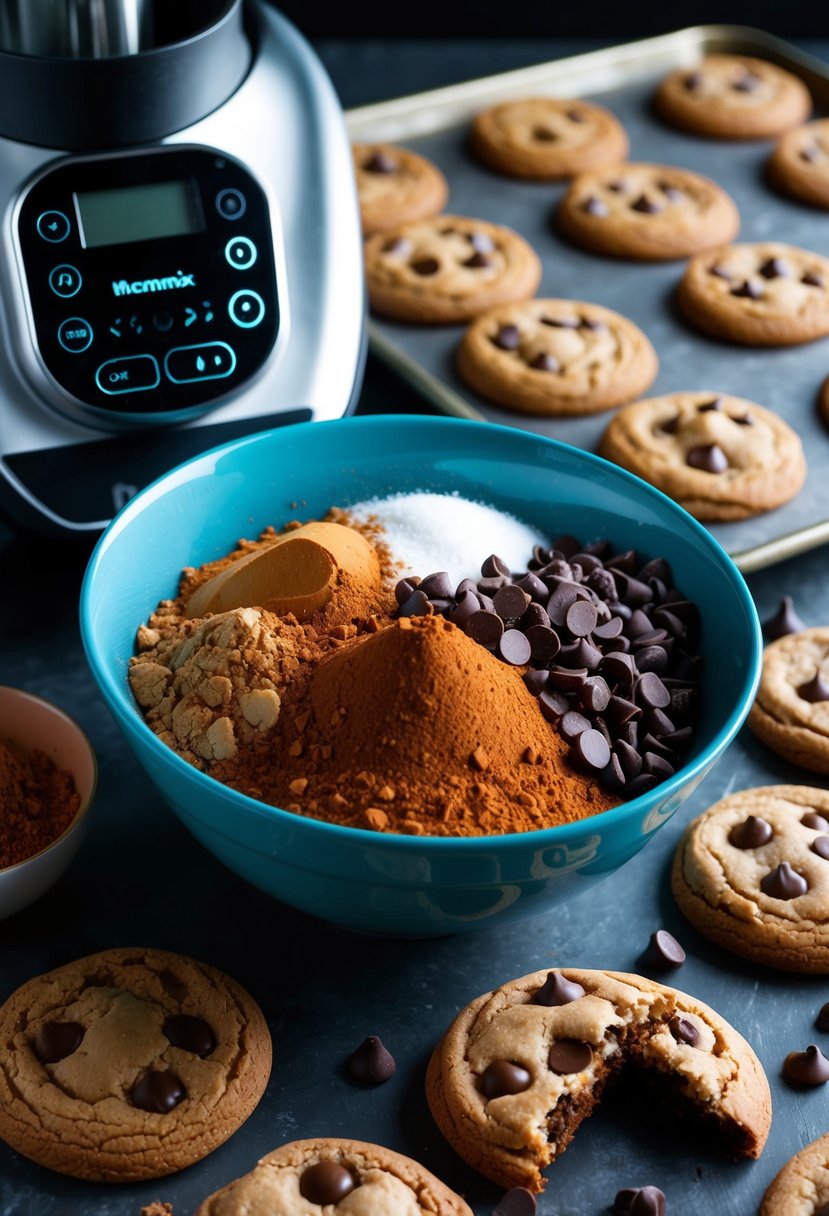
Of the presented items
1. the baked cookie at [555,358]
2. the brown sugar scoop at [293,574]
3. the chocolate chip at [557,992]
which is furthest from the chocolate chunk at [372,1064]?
the baked cookie at [555,358]

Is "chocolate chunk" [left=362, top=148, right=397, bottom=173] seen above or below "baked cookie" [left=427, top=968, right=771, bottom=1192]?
above

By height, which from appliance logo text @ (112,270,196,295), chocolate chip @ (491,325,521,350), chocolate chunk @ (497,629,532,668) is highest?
appliance logo text @ (112,270,196,295)

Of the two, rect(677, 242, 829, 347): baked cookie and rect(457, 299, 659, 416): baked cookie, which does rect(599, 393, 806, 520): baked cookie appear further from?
rect(677, 242, 829, 347): baked cookie

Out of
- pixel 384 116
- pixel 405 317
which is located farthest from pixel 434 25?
pixel 405 317

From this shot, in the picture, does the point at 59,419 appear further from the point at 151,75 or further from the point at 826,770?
the point at 826,770

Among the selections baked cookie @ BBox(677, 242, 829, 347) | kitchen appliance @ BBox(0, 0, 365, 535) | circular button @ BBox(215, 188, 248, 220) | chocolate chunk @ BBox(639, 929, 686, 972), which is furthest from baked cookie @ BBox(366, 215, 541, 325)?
→ chocolate chunk @ BBox(639, 929, 686, 972)

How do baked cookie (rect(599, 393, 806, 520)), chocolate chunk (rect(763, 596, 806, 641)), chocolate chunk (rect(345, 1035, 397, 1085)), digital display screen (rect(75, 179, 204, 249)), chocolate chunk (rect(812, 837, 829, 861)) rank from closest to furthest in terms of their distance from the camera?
chocolate chunk (rect(345, 1035, 397, 1085)) < chocolate chunk (rect(812, 837, 829, 861)) < digital display screen (rect(75, 179, 204, 249)) < chocolate chunk (rect(763, 596, 806, 641)) < baked cookie (rect(599, 393, 806, 520))

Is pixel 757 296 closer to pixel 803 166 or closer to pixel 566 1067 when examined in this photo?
pixel 803 166
